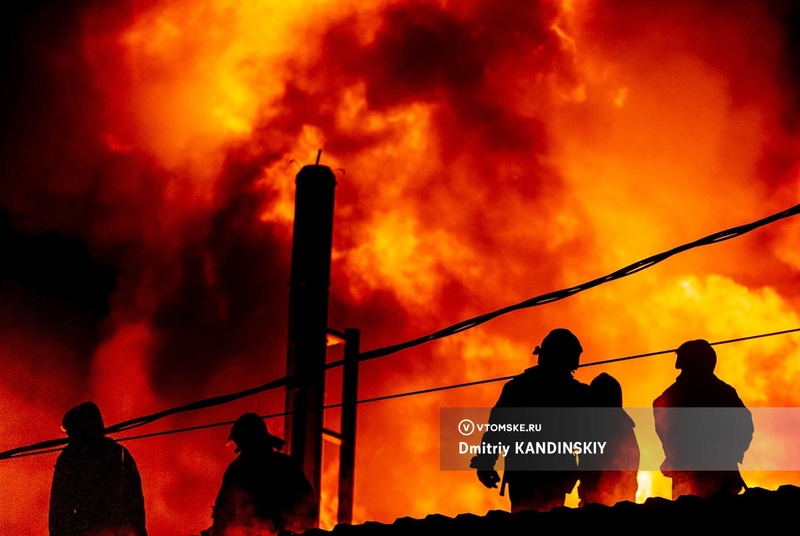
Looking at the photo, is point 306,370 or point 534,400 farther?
point 306,370

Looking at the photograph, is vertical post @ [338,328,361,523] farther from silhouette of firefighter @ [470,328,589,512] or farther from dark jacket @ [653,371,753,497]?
dark jacket @ [653,371,753,497]

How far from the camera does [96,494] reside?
9.86 m

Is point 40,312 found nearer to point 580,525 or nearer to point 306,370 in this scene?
point 306,370

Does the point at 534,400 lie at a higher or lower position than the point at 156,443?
lower

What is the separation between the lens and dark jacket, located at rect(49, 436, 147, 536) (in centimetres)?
980

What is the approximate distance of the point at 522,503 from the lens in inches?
337

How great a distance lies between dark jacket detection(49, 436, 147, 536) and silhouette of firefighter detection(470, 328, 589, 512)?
2958 mm

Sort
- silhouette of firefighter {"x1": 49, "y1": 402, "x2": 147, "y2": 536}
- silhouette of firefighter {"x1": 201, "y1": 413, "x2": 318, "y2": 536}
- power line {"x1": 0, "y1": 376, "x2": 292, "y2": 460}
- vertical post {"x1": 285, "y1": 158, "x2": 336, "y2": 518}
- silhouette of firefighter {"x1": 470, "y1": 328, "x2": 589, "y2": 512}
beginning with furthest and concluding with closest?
vertical post {"x1": 285, "y1": 158, "x2": 336, "y2": 518} → power line {"x1": 0, "y1": 376, "x2": 292, "y2": 460} → silhouette of firefighter {"x1": 49, "y1": 402, "x2": 147, "y2": 536} → silhouette of firefighter {"x1": 201, "y1": 413, "x2": 318, "y2": 536} → silhouette of firefighter {"x1": 470, "y1": 328, "x2": 589, "y2": 512}

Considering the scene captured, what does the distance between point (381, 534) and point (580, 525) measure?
4.71ft

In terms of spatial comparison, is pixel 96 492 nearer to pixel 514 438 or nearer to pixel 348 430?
pixel 348 430

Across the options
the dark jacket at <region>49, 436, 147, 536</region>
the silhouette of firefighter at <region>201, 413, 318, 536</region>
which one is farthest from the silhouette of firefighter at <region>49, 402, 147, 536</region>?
the silhouette of firefighter at <region>201, 413, 318, 536</region>

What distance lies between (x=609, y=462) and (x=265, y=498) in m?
2.61

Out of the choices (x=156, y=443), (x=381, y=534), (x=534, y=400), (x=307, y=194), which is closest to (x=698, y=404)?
(x=534, y=400)

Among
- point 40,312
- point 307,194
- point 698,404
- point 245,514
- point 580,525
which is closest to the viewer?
point 580,525
